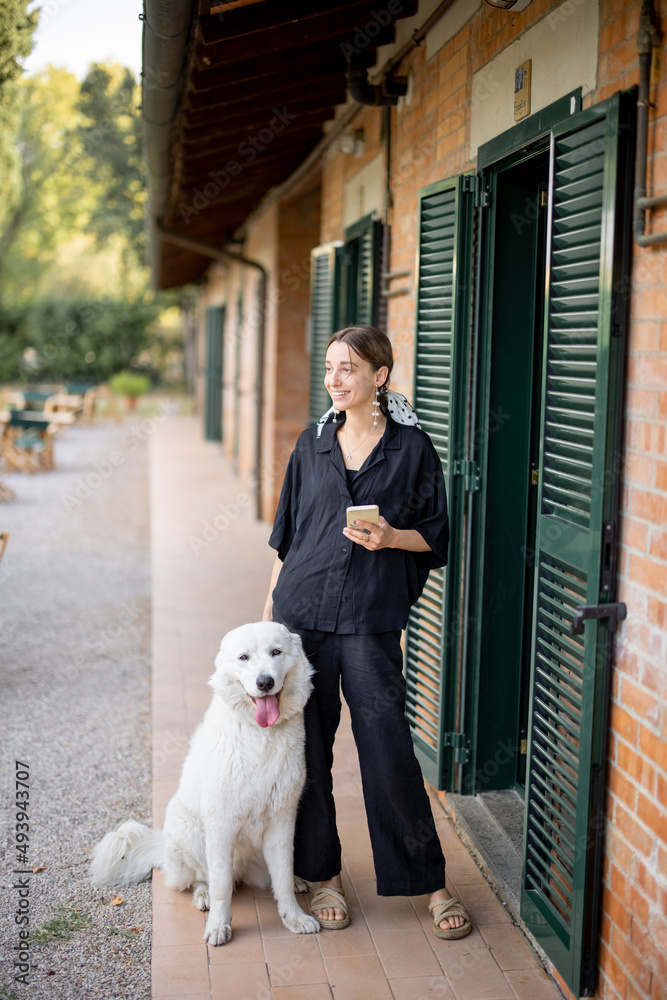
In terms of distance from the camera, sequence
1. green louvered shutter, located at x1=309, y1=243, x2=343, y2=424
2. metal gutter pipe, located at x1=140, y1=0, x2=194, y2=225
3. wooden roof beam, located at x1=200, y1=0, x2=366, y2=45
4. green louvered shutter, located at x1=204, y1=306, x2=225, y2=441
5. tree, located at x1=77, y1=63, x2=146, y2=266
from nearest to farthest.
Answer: metal gutter pipe, located at x1=140, y1=0, x2=194, y2=225 < wooden roof beam, located at x1=200, y1=0, x2=366, y2=45 < green louvered shutter, located at x1=309, y1=243, x2=343, y2=424 < green louvered shutter, located at x1=204, y1=306, x2=225, y2=441 < tree, located at x1=77, y1=63, x2=146, y2=266

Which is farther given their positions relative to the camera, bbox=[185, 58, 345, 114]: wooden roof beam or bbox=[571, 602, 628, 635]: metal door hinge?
bbox=[185, 58, 345, 114]: wooden roof beam

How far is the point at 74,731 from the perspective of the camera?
5293 mm

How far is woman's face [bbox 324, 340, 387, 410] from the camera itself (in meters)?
3.05

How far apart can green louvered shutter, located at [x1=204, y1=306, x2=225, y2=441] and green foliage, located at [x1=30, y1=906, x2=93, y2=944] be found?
16.0 meters

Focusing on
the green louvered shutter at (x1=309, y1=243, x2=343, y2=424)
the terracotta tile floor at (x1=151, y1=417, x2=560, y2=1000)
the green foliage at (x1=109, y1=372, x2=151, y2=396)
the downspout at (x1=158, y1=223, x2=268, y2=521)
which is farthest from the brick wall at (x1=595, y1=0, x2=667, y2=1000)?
the green foliage at (x1=109, y1=372, x2=151, y2=396)

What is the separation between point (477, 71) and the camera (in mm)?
3814

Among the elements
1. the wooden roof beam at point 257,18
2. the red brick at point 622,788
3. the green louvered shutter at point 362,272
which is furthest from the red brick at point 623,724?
the wooden roof beam at point 257,18

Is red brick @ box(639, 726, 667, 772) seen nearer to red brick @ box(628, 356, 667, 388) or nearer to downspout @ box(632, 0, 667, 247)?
red brick @ box(628, 356, 667, 388)

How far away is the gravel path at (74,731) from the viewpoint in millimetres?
3201

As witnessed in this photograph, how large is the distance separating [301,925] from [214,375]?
659 inches

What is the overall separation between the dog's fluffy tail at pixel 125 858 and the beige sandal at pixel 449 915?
106 cm

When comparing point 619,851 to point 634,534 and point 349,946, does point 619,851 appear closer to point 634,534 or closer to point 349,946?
point 634,534

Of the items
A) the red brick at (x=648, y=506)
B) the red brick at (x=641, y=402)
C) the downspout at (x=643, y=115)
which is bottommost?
the red brick at (x=648, y=506)

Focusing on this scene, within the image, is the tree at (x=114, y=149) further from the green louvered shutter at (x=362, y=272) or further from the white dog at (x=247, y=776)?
the white dog at (x=247, y=776)
